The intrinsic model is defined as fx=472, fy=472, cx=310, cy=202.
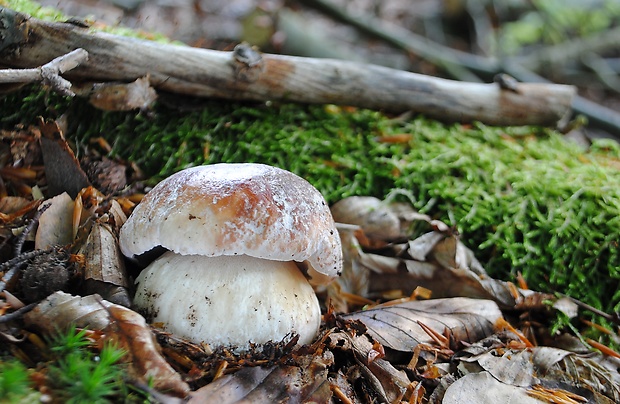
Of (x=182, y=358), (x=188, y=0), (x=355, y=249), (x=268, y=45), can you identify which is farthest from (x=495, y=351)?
(x=188, y=0)

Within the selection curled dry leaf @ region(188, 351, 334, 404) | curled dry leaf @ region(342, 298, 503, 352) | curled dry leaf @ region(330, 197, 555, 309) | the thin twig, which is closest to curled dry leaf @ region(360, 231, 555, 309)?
curled dry leaf @ region(330, 197, 555, 309)

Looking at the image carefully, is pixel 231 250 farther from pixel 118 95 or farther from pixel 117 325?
pixel 118 95

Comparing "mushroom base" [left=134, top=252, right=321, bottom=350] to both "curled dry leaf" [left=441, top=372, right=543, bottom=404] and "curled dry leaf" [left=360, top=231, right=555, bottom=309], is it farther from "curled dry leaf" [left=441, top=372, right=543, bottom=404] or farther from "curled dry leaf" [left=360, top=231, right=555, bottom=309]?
"curled dry leaf" [left=360, top=231, right=555, bottom=309]

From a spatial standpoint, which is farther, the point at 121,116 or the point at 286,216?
the point at 121,116

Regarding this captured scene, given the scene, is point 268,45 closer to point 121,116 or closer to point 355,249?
point 121,116

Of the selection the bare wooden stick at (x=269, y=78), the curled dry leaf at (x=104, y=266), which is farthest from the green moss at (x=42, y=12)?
the curled dry leaf at (x=104, y=266)

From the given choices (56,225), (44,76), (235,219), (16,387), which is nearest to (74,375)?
(16,387)

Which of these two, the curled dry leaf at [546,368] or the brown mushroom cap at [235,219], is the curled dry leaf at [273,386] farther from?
the curled dry leaf at [546,368]
